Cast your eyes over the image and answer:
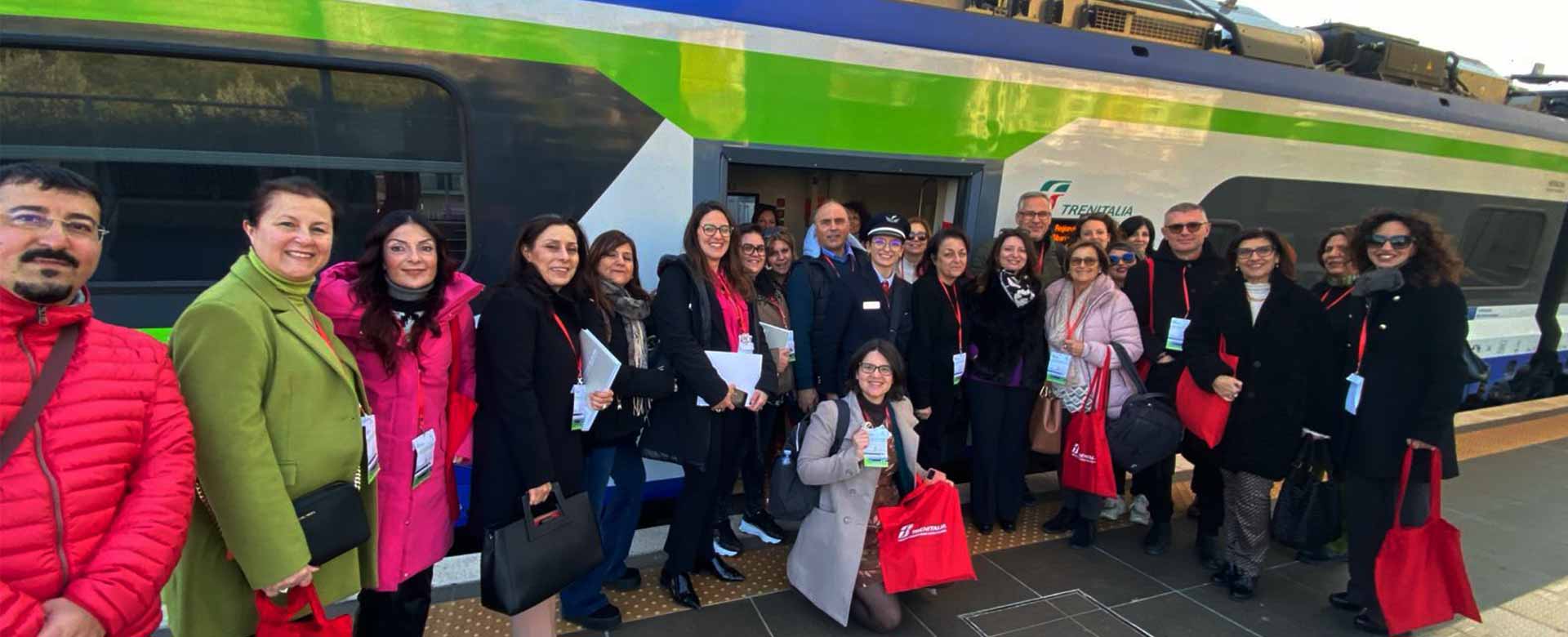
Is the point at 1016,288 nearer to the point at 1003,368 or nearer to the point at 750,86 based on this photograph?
the point at 1003,368

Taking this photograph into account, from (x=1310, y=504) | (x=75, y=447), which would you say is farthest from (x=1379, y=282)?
(x=75, y=447)

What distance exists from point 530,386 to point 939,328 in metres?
1.87

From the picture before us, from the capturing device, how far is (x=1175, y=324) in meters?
3.12

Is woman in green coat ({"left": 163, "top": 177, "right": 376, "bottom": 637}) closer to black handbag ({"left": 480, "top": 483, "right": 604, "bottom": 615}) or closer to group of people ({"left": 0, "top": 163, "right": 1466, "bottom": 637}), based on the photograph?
group of people ({"left": 0, "top": 163, "right": 1466, "bottom": 637})

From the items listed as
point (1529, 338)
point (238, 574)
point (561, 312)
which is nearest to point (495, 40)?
point (561, 312)

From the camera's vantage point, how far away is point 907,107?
10.5ft

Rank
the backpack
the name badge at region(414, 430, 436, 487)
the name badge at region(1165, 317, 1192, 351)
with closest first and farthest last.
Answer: the name badge at region(414, 430, 436, 487)
the backpack
the name badge at region(1165, 317, 1192, 351)

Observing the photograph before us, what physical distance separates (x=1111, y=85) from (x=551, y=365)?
10.6 feet

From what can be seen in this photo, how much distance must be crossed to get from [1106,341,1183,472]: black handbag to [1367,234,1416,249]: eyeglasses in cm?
98

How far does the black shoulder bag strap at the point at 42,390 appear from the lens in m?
1.11

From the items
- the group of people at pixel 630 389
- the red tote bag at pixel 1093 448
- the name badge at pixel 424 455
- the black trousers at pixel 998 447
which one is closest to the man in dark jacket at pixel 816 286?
the group of people at pixel 630 389

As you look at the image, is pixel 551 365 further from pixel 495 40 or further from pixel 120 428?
pixel 495 40

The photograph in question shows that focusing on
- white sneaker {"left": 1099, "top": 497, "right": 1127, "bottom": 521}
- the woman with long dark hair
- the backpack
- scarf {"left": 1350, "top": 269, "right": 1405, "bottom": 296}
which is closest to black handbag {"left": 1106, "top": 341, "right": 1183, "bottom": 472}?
white sneaker {"left": 1099, "top": 497, "right": 1127, "bottom": 521}

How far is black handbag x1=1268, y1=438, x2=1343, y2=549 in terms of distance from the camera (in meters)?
2.94
